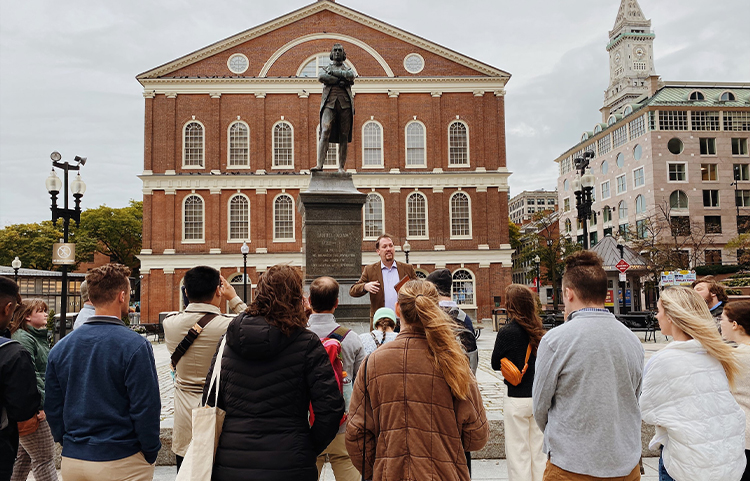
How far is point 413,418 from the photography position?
10.1 ft

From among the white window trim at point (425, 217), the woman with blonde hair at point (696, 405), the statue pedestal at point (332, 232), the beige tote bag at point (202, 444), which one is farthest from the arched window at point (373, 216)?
the beige tote bag at point (202, 444)

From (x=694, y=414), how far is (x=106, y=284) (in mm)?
3854

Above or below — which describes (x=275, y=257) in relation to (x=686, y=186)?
below

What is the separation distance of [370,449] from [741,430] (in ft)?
7.70

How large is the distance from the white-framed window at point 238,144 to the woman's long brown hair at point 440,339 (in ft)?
116

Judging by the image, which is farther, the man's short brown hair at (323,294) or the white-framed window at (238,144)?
the white-framed window at (238,144)

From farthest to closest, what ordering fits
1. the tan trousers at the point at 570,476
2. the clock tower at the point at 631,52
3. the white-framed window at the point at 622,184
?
the clock tower at the point at 631,52 → the white-framed window at the point at 622,184 → the tan trousers at the point at 570,476

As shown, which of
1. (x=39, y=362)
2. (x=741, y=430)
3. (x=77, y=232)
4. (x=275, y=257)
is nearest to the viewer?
(x=741, y=430)

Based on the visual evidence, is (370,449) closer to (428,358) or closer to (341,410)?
(341,410)

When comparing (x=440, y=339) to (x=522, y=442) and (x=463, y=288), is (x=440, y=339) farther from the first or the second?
(x=463, y=288)

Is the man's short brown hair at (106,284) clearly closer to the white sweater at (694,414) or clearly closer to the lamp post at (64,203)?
the white sweater at (694,414)

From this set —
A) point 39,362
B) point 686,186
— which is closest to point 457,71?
point 686,186

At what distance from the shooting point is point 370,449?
3250mm

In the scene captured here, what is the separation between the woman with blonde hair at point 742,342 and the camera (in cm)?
394
